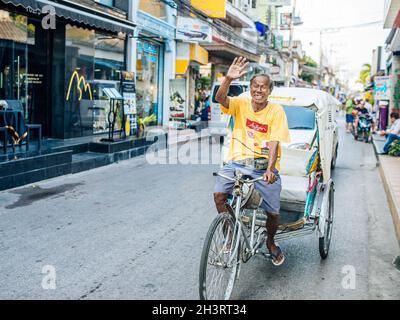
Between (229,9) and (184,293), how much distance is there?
3031 centimetres

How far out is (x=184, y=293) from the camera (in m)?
4.40

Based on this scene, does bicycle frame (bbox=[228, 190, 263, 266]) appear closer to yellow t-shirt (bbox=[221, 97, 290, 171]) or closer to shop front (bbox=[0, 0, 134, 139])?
yellow t-shirt (bbox=[221, 97, 290, 171])

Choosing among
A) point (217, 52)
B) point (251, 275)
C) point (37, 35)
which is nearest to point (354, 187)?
point (251, 275)

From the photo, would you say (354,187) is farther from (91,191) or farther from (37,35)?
(37,35)

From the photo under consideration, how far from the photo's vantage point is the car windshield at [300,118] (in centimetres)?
876

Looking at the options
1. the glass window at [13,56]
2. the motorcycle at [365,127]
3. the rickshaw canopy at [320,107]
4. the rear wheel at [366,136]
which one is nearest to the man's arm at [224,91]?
the rickshaw canopy at [320,107]

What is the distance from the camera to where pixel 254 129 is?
4516 millimetres

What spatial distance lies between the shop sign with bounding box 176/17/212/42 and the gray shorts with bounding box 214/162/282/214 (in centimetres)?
1909

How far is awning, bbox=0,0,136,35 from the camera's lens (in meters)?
10.4

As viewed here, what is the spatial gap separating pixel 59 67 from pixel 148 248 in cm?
960

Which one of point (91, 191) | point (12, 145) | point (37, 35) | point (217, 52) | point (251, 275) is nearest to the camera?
point (251, 275)
